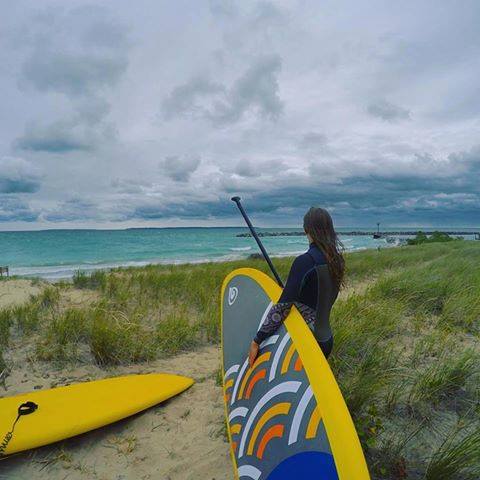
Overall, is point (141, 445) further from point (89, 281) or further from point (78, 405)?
point (89, 281)

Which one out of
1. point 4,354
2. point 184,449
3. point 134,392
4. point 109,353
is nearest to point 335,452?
point 184,449

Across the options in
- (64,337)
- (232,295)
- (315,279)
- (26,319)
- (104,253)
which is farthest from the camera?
(104,253)

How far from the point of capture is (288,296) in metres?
2.11

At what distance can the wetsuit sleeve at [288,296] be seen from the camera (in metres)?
2.03

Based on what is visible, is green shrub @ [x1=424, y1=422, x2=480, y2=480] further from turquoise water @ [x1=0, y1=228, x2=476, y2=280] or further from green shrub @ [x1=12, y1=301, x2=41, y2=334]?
turquoise water @ [x1=0, y1=228, x2=476, y2=280]

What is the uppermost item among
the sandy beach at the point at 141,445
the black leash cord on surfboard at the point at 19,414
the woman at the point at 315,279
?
the woman at the point at 315,279

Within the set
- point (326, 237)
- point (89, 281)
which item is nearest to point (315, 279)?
point (326, 237)

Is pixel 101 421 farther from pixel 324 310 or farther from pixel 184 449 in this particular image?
pixel 324 310

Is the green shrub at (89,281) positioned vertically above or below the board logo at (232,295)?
below

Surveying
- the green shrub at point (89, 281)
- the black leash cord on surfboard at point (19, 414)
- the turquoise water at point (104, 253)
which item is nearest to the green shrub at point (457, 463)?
the black leash cord on surfboard at point (19, 414)

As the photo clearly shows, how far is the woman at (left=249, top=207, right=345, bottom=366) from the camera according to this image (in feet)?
6.67

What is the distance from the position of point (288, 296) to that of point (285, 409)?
0.61 meters

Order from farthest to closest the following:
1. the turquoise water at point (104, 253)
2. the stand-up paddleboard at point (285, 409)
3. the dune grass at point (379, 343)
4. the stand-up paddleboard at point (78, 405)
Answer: the turquoise water at point (104, 253) < the stand-up paddleboard at point (78, 405) < the dune grass at point (379, 343) < the stand-up paddleboard at point (285, 409)

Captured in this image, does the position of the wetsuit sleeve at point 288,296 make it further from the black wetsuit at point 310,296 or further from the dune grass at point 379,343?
the dune grass at point 379,343
